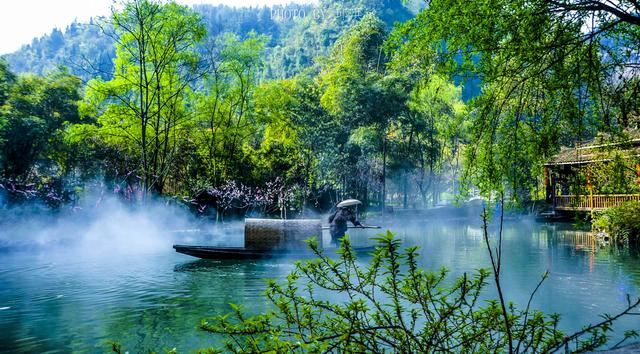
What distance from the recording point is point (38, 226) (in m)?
20.1

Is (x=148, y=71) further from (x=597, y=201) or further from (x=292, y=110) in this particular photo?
(x=597, y=201)

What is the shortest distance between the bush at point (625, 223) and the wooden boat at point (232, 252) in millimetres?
11286

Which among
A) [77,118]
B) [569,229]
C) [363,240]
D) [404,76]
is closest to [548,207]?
[569,229]

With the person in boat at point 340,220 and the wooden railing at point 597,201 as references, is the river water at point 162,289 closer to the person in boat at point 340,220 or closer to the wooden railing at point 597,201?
the person in boat at point 340,220

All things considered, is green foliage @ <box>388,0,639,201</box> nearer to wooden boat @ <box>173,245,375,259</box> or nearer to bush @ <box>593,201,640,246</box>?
wooden boat @ <box>173,245,375,259</box>

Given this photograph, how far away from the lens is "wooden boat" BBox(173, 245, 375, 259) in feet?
43.8

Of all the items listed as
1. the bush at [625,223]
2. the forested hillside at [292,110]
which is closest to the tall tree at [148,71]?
the forested hillside at [292,110]

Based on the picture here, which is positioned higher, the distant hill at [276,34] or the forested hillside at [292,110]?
the distant hill at [276,34]

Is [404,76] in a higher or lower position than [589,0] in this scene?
higher

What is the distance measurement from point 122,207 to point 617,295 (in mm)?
20908

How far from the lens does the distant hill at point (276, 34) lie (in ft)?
332

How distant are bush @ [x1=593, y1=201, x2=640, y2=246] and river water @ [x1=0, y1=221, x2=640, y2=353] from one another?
1677 mm

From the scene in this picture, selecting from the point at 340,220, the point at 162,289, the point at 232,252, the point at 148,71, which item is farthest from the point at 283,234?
the point at 148,71

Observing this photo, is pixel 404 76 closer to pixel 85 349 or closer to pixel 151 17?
pixel 151 17
